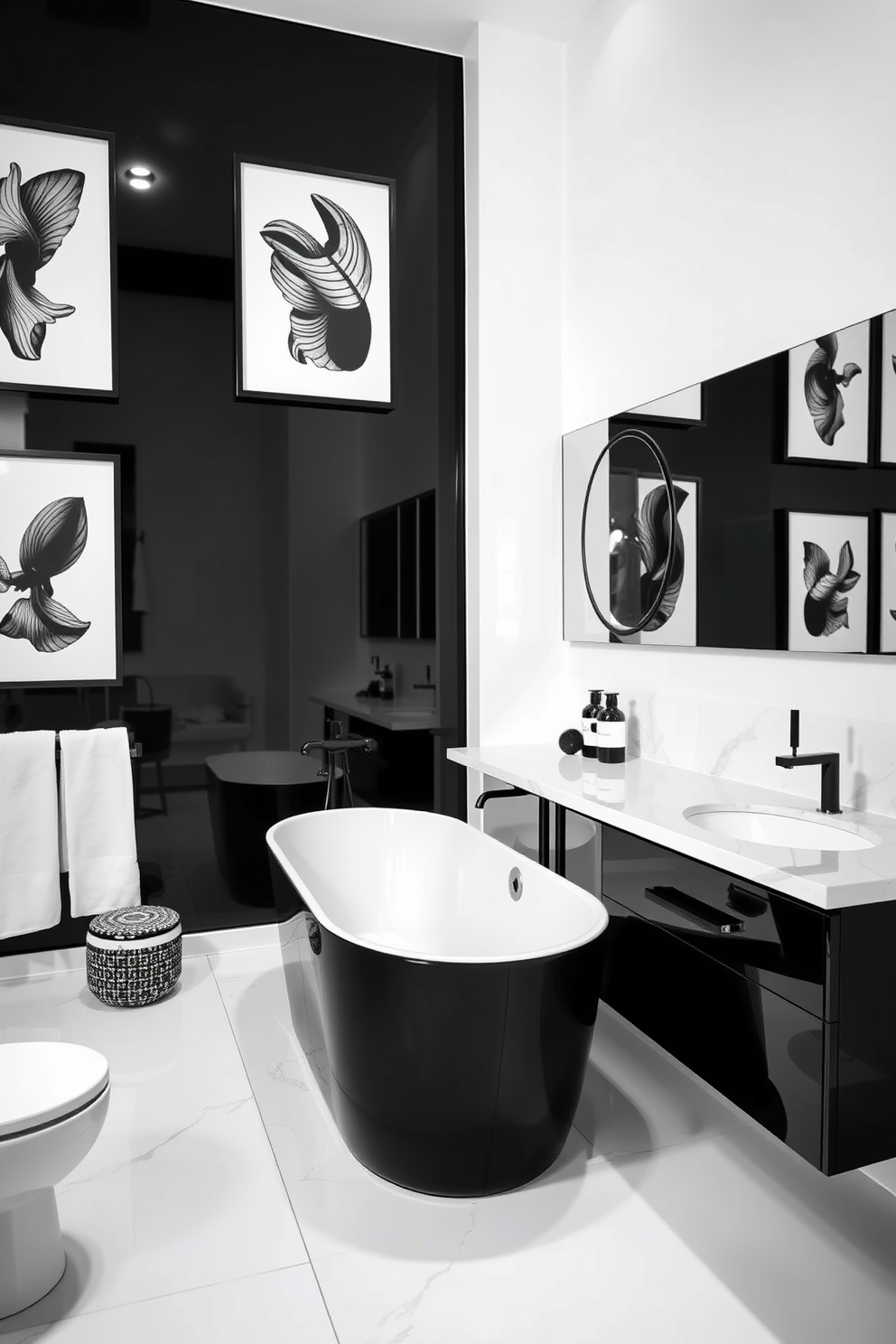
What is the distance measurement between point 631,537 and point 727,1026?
170 cm

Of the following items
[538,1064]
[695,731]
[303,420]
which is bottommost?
[538,1064]

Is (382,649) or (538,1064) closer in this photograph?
(538,1064)

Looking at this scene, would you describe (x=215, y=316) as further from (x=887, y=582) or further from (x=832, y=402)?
(x=887, y=582)

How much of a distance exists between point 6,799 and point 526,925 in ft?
5.93

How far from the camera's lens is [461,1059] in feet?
6.21

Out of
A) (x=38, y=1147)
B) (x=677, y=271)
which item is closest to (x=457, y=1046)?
(x=38, y=1147)

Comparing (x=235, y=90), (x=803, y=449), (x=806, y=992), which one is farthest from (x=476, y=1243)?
(x=235, y=90)

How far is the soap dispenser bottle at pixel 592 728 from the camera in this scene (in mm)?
2949

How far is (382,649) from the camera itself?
3.71 m

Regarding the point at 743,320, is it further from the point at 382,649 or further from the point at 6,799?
the point at 6,799

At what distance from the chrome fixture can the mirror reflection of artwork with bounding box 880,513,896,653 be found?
204 cm

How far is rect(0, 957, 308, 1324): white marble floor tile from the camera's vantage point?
181cm

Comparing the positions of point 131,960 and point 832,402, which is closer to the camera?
point 832,402

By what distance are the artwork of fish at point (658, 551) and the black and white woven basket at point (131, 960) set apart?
1892mm
